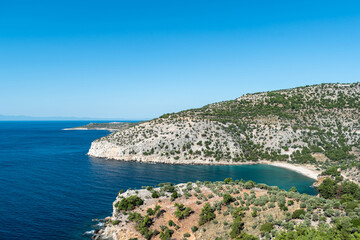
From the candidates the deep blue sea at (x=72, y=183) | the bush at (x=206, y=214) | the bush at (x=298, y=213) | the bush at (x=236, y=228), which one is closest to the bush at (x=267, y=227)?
the bush at (x=236, y=228)

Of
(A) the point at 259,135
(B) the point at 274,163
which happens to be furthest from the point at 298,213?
(A) the point at 259,135

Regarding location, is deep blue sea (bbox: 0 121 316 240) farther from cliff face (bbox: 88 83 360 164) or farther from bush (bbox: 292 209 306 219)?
bush (bbox: 292 209 306 219)

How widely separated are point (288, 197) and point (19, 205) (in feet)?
185

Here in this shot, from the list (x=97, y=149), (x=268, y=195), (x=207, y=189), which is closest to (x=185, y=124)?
(x=97, y=149)

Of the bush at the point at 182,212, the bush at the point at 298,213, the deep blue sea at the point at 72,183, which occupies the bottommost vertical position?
the deep blue sea at the point at 72,183

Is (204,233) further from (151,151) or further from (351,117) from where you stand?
(351,117)

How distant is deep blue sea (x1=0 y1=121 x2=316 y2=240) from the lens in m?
41.9

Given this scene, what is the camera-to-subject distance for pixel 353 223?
26.8 metres

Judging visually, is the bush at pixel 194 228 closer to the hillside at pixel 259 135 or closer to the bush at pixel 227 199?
the bush at pixel 227 199

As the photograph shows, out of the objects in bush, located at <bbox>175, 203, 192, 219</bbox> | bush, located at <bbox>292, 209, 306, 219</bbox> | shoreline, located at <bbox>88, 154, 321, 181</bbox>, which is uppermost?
bush, located at <bbox>292, 209, 306, 219</bbox>

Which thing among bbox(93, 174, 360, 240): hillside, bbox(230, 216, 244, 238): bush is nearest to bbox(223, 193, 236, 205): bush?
bbox(93, 174, 360, 240): hillside

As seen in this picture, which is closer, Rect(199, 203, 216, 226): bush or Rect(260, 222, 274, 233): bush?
Result: Rect(260, 222, 274, 233): bush

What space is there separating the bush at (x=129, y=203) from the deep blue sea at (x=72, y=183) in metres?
6.56

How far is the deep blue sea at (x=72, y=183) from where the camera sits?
41.9 m
